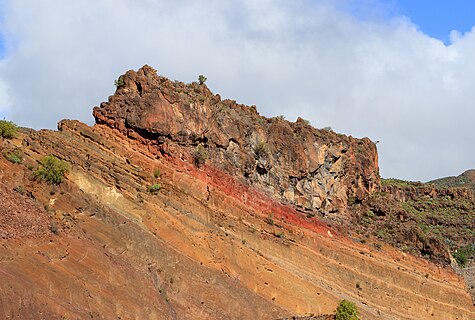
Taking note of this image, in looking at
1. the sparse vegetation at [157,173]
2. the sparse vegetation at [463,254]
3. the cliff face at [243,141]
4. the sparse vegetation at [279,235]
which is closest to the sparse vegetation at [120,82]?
the cliff face at [243,141]

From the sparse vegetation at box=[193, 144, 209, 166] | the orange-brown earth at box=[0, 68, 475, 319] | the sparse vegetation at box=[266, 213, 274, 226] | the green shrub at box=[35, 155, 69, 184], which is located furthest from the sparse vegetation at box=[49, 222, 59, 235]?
the sparse vegetation at box=[266, 213, 274, 226]

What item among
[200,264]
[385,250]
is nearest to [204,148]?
[200,264]

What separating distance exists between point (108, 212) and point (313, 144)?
21.7 meters

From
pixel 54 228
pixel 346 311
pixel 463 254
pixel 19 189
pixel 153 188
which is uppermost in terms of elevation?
pixel 463 254

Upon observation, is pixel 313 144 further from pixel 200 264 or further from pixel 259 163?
pixel 200 264

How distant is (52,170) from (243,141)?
16.2 meters

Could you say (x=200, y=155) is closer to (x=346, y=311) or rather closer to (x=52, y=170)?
(x=52, y=170)

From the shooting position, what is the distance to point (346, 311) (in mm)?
40938

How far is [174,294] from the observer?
112 feet

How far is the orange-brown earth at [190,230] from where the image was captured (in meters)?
30.5

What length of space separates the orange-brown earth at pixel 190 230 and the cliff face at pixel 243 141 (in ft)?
0.34

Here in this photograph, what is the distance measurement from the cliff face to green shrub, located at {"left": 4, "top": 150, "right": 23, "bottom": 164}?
7983 mm

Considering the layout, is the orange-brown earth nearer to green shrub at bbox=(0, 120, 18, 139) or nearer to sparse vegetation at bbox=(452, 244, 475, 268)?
green shrub at bbox=(0, 120, 18, 139)

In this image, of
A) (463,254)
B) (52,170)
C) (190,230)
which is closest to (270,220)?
(190,230)
